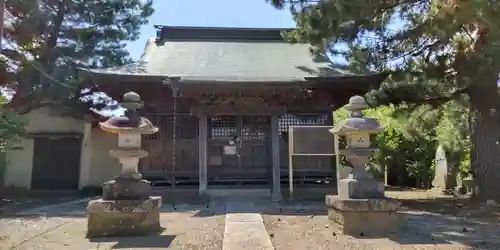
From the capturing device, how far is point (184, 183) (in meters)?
11.2

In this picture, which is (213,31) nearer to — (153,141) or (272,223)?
(153,141)

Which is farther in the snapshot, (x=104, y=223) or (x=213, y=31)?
(x=213, y=31)

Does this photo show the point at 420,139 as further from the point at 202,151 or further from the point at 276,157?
the point at 202,151

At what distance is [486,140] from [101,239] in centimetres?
856

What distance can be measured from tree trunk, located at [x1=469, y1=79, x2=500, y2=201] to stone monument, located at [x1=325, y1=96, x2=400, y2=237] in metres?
4.77

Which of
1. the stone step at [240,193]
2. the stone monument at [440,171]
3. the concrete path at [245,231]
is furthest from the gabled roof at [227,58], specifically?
the stone monument at [440,171]

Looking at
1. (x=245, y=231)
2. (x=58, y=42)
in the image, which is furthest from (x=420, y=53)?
(x=58, y=42)

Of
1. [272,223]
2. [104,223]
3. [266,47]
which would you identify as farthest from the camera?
[266,47]

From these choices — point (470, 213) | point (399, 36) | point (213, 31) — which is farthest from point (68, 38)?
point (470, 213)

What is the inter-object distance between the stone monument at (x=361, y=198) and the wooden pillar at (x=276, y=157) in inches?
168

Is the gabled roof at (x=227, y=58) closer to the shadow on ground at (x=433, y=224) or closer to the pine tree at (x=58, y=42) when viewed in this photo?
the pine tree at (x=58, y=42)

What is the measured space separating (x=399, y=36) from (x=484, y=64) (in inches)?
70.2

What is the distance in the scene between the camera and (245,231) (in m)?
5.69

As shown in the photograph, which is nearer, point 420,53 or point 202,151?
point 420,53
